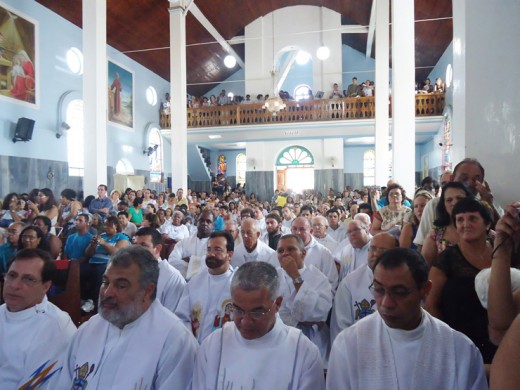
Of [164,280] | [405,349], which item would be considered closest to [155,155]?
[164,280]

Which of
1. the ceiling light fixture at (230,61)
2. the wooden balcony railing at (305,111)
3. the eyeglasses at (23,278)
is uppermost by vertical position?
the ceiling light fixture at (230,61)

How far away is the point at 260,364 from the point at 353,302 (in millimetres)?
1335

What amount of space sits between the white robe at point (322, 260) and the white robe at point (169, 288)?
1297 millimetres

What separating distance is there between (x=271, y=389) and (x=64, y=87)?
12460 millimetres

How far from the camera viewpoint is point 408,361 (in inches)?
65.3

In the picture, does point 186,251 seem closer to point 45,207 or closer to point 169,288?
point 169,288

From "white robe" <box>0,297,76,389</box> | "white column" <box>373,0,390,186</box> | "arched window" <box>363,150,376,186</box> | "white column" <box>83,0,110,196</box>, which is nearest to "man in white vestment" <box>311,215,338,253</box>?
"white robe" <box>0,297,76,389</box>

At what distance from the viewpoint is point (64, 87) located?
1204cm

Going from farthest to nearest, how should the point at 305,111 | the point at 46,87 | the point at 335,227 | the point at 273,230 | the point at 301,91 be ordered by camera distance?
the point at 301,91 < the point at 305,111 < the point at 46,87 < the point at 335,227 < the point at 273,230

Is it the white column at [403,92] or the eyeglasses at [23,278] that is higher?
the white column at [403,92]

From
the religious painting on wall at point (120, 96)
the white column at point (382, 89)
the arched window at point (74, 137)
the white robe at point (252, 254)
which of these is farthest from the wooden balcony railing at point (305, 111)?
the white robe at point (252, 254)

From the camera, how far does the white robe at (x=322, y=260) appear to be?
4.05 metres

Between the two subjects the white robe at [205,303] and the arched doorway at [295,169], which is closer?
the white robe at [205,303]

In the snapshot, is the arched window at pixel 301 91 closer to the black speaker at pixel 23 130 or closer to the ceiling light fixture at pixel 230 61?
the ceiling light fixture at pixel 230 61
